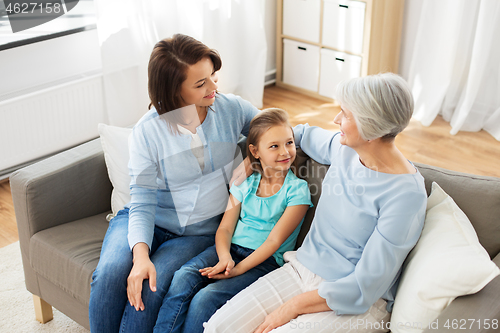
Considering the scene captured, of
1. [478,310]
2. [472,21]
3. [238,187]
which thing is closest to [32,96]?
[238,187]

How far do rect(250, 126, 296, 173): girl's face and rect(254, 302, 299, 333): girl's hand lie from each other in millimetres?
445

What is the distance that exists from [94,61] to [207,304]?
2.16 metres

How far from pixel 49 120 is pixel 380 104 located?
220 centimetres

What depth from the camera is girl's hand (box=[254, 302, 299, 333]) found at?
128 cm

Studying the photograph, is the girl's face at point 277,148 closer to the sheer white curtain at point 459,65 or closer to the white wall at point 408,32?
the sheer white curtain at point 459,65

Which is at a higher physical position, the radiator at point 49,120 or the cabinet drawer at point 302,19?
the cabinet drawer at point 302,19

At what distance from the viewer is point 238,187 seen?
1.62 meters

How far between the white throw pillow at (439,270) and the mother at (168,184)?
661mm

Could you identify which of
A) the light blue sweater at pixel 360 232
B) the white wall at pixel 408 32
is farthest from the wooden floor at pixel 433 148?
the light blue sweater at pixel 360 232

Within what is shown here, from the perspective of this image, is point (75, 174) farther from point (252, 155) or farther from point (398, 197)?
point (398, 197)

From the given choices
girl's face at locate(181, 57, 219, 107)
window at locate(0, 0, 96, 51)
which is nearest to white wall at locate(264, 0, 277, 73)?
window at locate(0, 0, 96, 51)

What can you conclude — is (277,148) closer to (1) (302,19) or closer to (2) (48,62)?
(2) (48,62)

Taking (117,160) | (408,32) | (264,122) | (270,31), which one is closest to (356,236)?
(264,122)

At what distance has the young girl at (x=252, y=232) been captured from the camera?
1.40 metres
